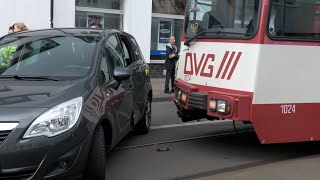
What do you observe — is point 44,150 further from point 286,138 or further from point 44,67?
point 286,138

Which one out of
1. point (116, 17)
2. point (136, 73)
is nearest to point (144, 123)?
point (136, 73)

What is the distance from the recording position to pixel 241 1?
264 inches

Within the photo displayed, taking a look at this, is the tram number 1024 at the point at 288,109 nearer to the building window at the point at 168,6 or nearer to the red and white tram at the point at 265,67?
the red and white tram at the point at 265,67

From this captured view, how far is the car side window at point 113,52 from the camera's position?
618 cm

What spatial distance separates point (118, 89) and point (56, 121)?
5.55 ft

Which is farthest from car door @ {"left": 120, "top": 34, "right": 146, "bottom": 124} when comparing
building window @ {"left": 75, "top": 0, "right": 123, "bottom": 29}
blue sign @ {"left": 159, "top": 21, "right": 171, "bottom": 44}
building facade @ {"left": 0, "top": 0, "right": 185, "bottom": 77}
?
blue sign @ {"left": 159, "top": 21, "right": 171, "bottom": 44}

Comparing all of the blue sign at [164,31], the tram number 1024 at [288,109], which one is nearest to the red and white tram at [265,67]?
the tram number 1024 at [288,109]

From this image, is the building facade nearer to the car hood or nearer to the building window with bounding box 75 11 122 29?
the building window with bounding box 75 11 122 29

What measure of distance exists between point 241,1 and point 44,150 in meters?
3.55

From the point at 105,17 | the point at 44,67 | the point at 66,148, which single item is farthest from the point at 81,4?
Answer: the point at 66,148

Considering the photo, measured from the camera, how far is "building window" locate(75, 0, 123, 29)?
55.4 ft

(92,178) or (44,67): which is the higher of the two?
(44,67)

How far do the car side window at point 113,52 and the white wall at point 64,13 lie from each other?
904 centimetres

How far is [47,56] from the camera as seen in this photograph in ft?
19.2
